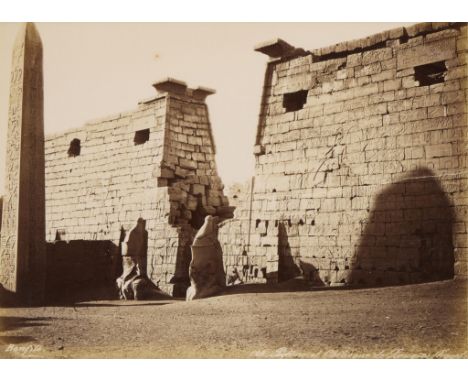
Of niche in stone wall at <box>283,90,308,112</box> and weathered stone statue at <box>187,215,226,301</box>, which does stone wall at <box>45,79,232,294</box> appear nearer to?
weathered stone statue at <box>187,215,226,301</box>

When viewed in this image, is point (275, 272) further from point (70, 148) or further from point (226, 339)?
point (70, 148)

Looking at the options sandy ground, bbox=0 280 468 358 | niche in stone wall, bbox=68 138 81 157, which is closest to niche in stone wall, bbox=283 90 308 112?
sandy ground, bbox=0 280 468 358

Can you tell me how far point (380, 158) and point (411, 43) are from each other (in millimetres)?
1748

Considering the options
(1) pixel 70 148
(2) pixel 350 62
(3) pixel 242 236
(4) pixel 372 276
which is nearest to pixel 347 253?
(4) pixel 372 276

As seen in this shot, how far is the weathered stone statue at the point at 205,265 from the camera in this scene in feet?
30.8

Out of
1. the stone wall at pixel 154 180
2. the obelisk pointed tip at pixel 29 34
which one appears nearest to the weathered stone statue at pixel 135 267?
the stone wall at pixel 154 180

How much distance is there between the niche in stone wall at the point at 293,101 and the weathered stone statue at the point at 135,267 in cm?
375

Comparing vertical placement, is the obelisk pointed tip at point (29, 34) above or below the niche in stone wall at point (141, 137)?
above

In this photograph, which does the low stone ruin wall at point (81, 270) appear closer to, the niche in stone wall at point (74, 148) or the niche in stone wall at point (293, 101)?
the niche in stone wall at point (74, 148)

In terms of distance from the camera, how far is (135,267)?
1139cm

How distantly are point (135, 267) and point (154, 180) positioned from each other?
1.80 m

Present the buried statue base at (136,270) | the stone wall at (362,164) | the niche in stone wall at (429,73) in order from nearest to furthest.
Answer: the stone wall at (362,164), the niche in stone wall at (429,73), the buried statue base at (136,270)

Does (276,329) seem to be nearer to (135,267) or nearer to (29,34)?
(135,267)

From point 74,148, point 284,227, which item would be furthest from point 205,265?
point 74,148
